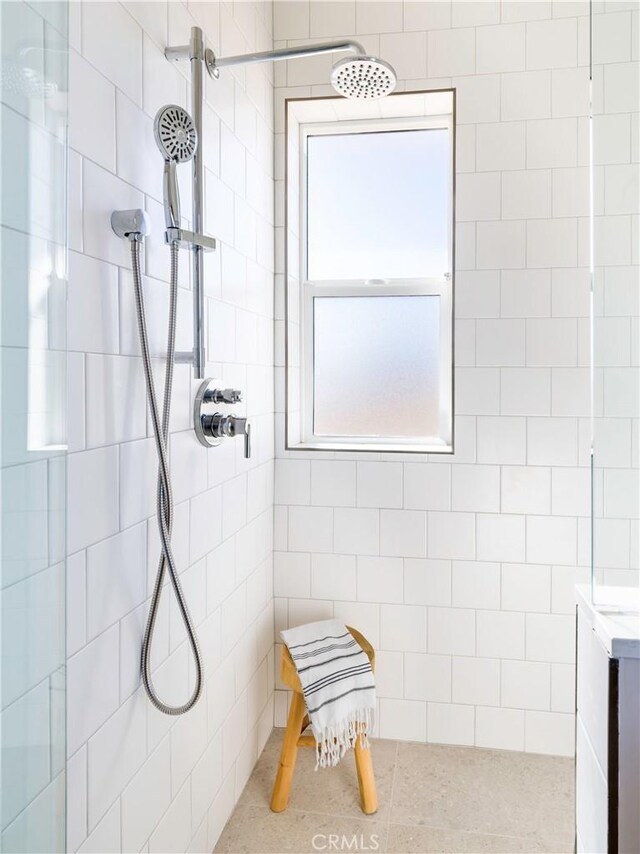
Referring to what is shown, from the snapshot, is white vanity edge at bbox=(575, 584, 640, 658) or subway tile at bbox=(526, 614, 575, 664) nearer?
white vanity edge at bbox=(575, 584, 640, 658)

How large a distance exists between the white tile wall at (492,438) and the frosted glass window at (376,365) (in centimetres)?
19

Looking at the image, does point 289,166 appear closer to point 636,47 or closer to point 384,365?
point 384,365

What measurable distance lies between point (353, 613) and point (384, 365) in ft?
2.93

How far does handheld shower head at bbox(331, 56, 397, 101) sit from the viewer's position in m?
1.43

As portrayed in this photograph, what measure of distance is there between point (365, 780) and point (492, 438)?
111 cm

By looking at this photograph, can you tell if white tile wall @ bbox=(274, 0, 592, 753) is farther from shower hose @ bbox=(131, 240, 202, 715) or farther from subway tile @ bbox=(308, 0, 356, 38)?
shower hose @ bbox=(131, 240, 202, 715)

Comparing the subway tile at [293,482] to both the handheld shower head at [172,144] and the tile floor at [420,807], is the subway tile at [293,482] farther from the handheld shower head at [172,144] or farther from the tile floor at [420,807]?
the handheld shower head at [172,144]

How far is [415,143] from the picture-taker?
2.28 m

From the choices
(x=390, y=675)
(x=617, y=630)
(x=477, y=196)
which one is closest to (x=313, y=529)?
(x=390, y=675)

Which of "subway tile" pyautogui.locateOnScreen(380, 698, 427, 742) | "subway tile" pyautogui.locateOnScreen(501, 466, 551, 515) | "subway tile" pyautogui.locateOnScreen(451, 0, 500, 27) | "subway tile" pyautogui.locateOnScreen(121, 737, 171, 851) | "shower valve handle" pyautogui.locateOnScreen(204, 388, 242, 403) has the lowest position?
"subway tile" pyautogui.locateOnScreen(380, 698, 427, 742)

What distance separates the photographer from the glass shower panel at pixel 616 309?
95cm

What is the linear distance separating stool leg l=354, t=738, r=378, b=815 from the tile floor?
0.09ft

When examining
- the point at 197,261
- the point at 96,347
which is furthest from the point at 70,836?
the point at 197,261

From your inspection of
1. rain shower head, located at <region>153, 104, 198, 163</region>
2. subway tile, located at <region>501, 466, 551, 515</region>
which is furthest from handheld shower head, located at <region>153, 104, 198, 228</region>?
subway tile, located at <region>501, 466, 551, 515</region>
